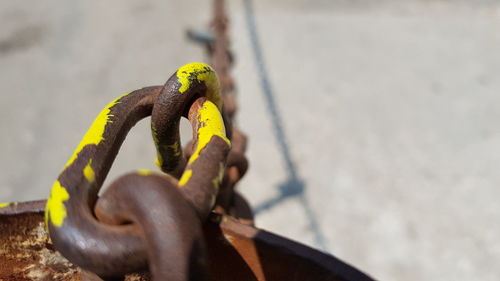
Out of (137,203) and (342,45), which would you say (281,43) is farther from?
(137,203)

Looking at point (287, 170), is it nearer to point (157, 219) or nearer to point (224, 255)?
point (224, 255)

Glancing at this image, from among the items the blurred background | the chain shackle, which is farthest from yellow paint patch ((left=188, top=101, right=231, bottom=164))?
the blurred background

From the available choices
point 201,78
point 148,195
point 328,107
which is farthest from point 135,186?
point 328,107

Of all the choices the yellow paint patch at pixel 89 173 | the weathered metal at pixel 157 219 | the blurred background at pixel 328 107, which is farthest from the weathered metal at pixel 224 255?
the blurred background at pixel 328 107

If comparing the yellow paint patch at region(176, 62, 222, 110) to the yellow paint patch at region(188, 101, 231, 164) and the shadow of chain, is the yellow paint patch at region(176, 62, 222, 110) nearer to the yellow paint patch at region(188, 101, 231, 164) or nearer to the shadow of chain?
the yellow paint patch at region(188, 101, 231, 164)

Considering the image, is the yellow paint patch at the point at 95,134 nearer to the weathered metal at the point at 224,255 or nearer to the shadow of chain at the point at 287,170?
the weathered metal at the point at 224,255
